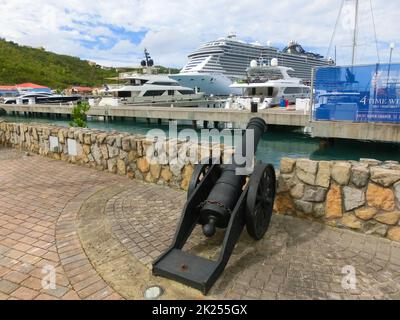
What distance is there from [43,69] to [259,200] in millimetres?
83159

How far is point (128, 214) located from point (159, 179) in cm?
136

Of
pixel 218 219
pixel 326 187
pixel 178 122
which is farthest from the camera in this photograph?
pixel 178 122

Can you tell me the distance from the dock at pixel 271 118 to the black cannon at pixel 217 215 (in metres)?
8.71

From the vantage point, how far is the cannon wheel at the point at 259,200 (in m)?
3.08

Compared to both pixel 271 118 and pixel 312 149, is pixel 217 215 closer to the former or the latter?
pixel 312 149

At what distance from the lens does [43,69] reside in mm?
73312

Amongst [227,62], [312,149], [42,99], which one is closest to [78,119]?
[312,149]

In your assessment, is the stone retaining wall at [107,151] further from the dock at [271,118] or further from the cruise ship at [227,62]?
the cruise ship at [227,62]

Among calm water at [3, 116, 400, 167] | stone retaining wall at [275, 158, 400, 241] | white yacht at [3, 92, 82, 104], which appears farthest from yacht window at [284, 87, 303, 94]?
white yacht at [3, 92, 82, 104]

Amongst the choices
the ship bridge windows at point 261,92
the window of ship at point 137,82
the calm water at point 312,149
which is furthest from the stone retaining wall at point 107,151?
the window of ship at point 137,82

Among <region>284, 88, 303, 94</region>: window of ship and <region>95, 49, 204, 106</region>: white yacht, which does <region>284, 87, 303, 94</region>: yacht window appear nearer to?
<region>284, 88, 303, 94</region>: window of ship

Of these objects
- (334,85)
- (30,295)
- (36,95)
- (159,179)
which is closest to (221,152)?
(159,179)
